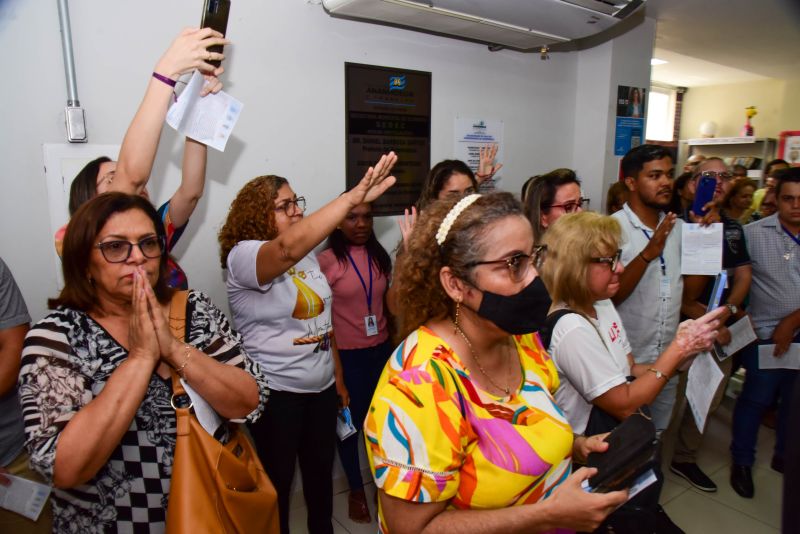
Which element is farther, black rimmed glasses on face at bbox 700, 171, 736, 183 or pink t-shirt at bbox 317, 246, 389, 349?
black rimmed glasses on face at bbox 700, 171, 736, 183

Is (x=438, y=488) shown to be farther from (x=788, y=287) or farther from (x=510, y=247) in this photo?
(x=788, y=287)

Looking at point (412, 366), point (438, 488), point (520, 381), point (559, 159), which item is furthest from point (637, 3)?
point (438, 488)

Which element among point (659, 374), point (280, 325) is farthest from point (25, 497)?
point (659, 374)

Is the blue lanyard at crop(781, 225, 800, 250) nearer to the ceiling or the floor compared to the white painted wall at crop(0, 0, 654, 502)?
nearer to the floor

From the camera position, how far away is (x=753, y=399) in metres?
2.94

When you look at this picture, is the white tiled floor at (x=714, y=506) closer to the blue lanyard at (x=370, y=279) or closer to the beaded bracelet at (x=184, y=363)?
the blue lanyard at (x=370, y=279)

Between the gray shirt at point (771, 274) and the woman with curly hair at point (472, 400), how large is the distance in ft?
7.35

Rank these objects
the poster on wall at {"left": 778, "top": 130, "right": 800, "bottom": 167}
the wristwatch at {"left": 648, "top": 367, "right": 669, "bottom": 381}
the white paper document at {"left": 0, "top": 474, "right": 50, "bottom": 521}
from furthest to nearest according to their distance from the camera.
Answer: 1. the poster on wall at {"left": 778, "top": 130, "right": 800, "bottom": 167}
2. the wristwatch at {"left": 648, "top": 367, "right": 669, "bottom": 381}
3. the white paper document at {"left": 0, "top": 474, "right": 50, "bottom": 521}

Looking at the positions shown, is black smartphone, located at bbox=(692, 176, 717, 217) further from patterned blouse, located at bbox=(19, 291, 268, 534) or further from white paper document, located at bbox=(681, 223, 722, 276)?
patterned blouse, located at bbox=(19, 291, 268, 534)

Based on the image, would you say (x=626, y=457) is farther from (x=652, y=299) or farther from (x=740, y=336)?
(x=740, y=336)

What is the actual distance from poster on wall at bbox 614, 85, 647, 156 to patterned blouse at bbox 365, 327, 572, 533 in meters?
3.16

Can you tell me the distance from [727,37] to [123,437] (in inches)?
221

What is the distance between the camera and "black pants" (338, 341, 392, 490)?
2646 millimetres

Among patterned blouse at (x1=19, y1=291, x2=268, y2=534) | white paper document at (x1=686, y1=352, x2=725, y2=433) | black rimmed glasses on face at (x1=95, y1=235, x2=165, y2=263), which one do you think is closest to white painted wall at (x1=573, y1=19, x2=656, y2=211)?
white paper document at (x1=686, y1=352, x2=725, y2=433)
